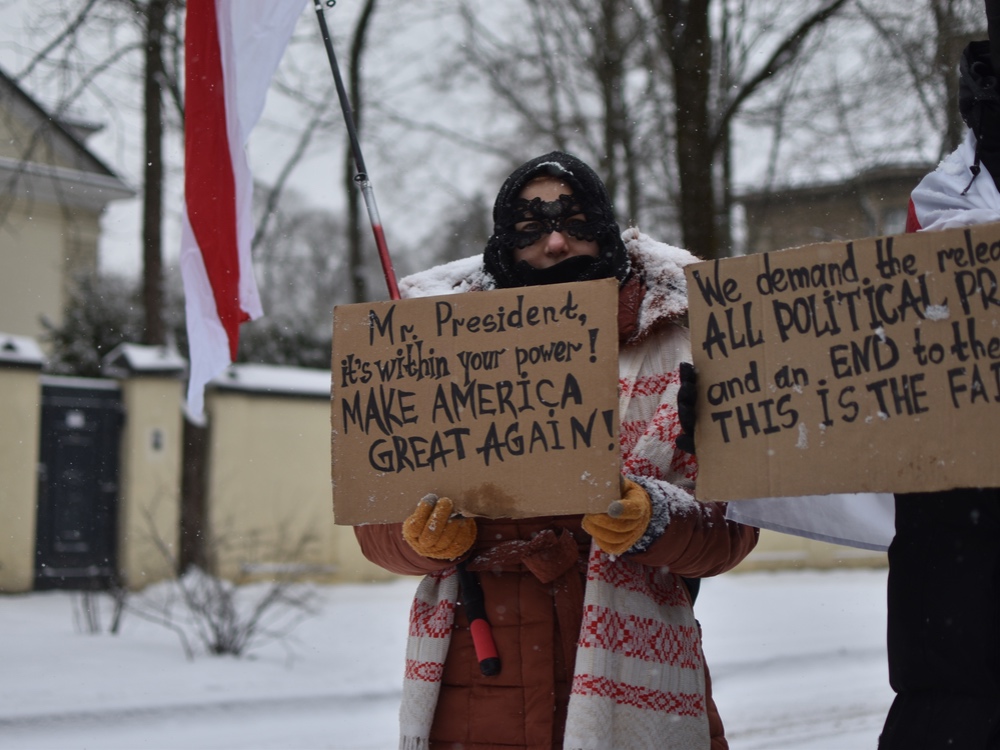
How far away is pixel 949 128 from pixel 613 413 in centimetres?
665

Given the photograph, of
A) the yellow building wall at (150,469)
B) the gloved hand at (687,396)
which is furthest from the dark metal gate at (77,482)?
the gloved hand at (687,396)

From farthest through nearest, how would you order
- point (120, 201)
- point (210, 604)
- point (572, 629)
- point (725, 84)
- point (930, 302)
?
point (120, 201), point (725, 84), point (210, 604), point (572, 629), point (930, 302)

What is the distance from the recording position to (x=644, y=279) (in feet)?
8.48

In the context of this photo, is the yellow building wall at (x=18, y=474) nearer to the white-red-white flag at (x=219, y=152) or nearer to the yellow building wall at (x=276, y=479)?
the yellow building wall at (x=276, y=479)

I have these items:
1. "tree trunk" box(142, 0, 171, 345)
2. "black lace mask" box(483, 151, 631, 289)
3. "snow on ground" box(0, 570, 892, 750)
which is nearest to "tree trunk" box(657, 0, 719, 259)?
"snow on ground" box(0, 570, 892, 750)

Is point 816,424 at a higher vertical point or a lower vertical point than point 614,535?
higher

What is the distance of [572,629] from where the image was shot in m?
2.35

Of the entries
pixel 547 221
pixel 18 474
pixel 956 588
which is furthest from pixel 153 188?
pixel 956 588

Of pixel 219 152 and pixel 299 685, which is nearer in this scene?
pixel 219 152

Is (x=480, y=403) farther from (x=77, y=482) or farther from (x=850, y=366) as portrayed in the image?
(x=77, y=482)

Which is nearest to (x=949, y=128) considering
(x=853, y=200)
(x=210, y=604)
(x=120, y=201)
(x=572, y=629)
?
(x=853, y=200)

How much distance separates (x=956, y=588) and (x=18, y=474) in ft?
35.6

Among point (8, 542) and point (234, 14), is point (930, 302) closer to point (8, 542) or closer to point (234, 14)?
point (234, 14)

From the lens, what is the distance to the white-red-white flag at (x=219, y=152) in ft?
11.5
